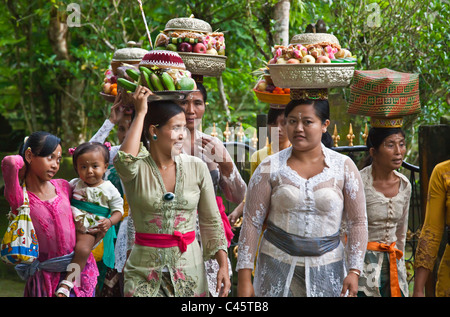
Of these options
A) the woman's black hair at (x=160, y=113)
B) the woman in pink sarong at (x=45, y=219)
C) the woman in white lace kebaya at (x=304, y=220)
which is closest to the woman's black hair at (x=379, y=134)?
the woman in white lace kebaya at (x=304, y=220)

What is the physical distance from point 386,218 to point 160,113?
193 cm

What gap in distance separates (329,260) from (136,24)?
8.12m

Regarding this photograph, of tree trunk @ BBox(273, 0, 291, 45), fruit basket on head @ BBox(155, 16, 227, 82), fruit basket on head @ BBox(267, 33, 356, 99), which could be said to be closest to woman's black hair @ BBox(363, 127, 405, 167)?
fruit basket on head @ BBox(267, 33, 356, 99)

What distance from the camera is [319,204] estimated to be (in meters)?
3.83

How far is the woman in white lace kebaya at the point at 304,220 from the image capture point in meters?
3.83

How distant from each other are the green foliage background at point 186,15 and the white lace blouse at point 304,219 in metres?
4.19

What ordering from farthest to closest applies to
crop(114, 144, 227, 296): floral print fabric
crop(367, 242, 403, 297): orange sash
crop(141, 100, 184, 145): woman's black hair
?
crop(367, 242, 403, 297): orange sash → crop(141, 100, 184, 145): woman's black hair → crop(114, 144, 227, 296): floral print fabric

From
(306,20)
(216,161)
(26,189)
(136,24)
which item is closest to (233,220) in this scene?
(216,161)

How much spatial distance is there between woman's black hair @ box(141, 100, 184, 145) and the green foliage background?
4.64 meters

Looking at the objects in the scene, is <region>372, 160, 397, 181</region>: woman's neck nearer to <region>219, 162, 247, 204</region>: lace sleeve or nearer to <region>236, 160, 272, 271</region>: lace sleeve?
<region>219, 162, 247, 204</region>: lace sleeve

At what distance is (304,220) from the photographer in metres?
3.83

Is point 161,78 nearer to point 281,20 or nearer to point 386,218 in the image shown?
point 386,218

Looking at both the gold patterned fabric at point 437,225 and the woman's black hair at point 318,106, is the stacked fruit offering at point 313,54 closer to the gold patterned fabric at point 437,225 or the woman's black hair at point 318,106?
the woman's black hair at point 318,106

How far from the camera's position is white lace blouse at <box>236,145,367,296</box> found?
12.6 ft
